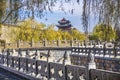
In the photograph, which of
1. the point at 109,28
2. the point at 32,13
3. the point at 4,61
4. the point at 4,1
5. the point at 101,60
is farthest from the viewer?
the point at 101,60

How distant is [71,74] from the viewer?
29.6ft

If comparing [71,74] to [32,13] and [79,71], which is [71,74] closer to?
[79,71]

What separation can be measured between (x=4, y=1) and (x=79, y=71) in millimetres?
3560

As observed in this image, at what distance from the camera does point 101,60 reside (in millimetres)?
22078

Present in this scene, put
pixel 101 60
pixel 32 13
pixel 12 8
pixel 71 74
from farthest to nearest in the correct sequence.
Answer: pixel 101 60 < pixel 71 74 < pixel 12 8 < pixel 32 13

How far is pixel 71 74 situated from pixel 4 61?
33.8 ft

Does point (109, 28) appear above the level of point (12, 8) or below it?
below

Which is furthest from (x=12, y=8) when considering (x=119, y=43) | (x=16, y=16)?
(x=119, y=43)

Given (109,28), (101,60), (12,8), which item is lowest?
(101,60)

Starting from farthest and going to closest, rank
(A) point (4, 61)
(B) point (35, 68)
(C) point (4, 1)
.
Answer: (A) point (4, 61), (B) point (35, 68), (C) point (4, 1)

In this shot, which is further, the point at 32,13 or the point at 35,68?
the point at 35,68

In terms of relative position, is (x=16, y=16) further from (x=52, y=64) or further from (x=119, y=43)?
(x=52, y=64)

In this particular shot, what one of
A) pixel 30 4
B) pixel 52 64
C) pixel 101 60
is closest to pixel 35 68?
pixel 52 64

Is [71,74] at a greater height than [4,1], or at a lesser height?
lesser
